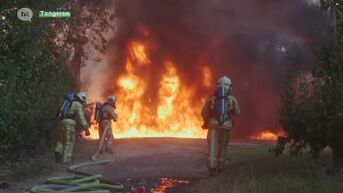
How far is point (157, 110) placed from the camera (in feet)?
75.5

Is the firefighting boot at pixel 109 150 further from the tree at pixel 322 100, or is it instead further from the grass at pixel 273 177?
the tree at pixel 322 100

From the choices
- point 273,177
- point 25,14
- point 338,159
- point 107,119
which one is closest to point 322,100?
point 338,159

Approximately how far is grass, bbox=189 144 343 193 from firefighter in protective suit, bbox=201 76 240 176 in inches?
15.8

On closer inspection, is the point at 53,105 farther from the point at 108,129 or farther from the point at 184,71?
the point at 184,71

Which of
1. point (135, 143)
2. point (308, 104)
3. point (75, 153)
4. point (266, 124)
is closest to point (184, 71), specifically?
point (266, 124)

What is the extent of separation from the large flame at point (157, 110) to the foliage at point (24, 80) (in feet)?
28.6

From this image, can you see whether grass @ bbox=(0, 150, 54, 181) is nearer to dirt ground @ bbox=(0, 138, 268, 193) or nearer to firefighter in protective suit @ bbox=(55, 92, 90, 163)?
dirt ground @ bbox=(0, 138, 268, 193)

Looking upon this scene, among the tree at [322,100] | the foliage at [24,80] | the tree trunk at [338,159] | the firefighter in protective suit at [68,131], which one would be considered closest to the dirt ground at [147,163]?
the firefighter in protective suit at [68,131]

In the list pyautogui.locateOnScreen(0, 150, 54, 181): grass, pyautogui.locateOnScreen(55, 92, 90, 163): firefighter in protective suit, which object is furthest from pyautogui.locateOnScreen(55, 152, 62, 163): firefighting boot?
pyautogui.locateOnScreen(0, 150, 54, 181): grass

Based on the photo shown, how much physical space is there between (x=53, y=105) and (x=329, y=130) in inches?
342

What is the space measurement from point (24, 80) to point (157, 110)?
1088 cm

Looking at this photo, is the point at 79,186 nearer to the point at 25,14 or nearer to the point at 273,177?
the point at 273,177

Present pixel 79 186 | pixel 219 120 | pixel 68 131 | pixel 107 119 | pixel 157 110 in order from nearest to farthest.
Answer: pixel 79 186
pixel 219 120
pixel 68 131
pixel 107 119
pixel 157 110

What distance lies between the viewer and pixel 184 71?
24031 mm
